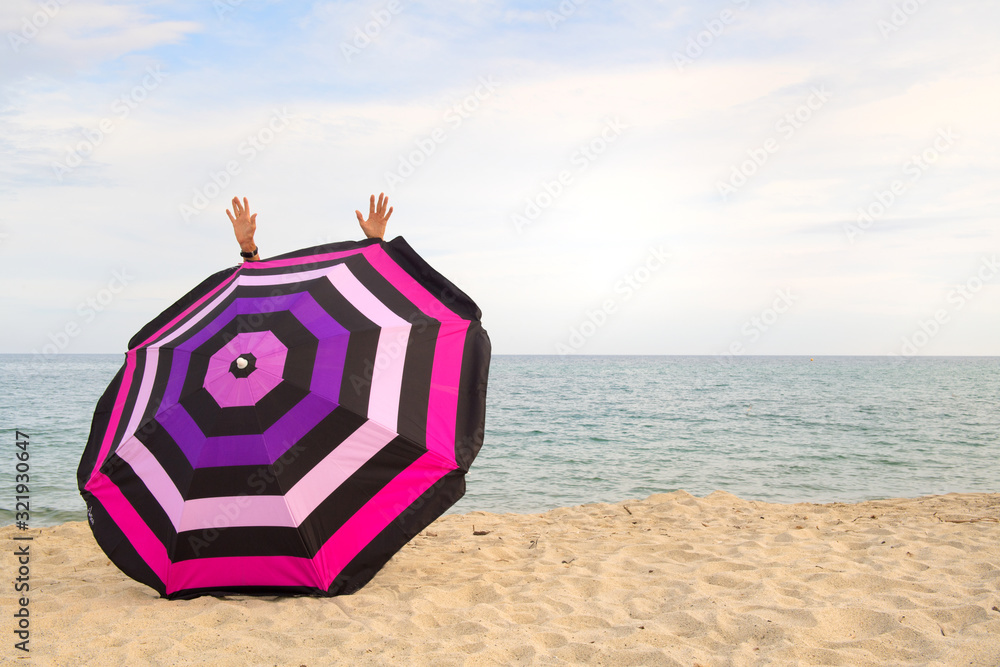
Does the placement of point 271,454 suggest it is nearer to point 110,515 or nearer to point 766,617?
point 110,515

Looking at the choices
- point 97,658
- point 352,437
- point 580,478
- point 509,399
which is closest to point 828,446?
point 580,478

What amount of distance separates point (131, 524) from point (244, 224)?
2204mm

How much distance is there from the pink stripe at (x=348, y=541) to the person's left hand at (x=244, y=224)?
2272 mm

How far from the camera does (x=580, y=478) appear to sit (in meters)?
10.4

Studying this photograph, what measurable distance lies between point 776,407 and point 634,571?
21929 mm

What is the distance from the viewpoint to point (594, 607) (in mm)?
3516

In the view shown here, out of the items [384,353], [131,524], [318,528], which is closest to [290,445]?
[318,528]

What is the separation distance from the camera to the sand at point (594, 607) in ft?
9.57

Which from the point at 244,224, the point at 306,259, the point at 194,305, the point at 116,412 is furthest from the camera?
the point at 244,224

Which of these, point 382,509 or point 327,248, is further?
point 327,248

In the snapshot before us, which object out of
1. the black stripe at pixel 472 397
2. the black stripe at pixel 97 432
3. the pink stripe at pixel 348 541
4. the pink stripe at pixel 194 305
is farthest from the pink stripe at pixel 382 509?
the pink stripe at pixel 194 305

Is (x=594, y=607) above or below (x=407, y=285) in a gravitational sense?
below

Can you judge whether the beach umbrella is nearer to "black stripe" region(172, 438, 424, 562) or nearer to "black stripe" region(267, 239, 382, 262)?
"black stripe" region(172, 438, 424, 562)

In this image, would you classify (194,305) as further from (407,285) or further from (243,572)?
(243,572)
